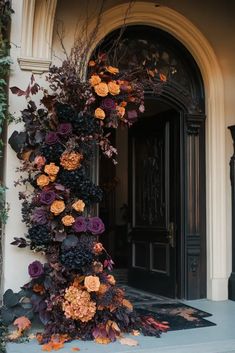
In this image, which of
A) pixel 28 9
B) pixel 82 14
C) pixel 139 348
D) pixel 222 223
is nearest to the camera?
pixel 139 348

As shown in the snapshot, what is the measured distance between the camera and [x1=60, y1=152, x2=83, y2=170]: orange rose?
3.84 metres

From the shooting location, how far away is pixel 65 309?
11.9ft

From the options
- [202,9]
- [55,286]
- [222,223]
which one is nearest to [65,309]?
[55,286]

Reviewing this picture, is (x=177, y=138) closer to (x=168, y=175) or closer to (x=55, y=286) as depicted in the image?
(x=168, y=175)

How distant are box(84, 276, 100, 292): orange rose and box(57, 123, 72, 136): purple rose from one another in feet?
3.91

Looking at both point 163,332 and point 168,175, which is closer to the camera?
Result: point 163,332

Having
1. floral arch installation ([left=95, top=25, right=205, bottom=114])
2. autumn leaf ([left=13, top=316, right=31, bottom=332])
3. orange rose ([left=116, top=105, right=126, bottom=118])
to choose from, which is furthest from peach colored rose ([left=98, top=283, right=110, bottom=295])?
floral arch installation ([left=95, top=25, right=205, bottom=114])

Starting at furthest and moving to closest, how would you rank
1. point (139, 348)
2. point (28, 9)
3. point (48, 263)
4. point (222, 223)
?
point (222, 223)
point (28, 9)
point (48, 263)
point (139, 348)

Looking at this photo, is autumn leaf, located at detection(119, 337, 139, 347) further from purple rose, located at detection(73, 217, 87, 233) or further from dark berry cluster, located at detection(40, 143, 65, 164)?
dark berry cluster, located at detection(40, 143, 65, 164)

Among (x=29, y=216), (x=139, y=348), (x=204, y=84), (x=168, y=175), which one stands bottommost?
(x=139, y=348)

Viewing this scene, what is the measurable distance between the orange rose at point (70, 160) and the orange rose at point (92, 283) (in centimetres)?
91

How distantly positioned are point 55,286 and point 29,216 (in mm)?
617

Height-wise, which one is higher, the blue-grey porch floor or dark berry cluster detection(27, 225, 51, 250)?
dark berry cluster detection(27, 225, 51, 250)

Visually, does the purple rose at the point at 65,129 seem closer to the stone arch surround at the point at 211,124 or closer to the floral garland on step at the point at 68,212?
the floral garland on step at the point at 68,212
